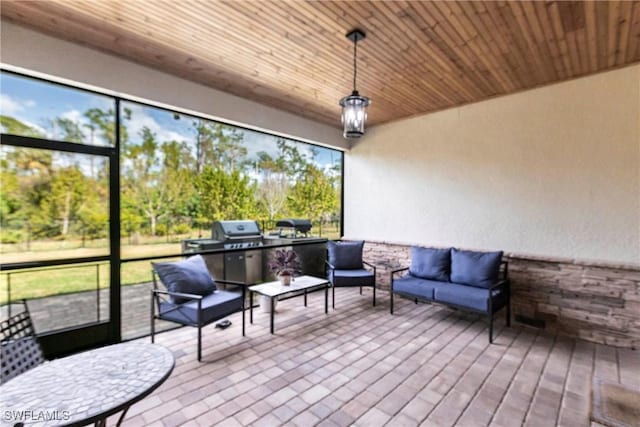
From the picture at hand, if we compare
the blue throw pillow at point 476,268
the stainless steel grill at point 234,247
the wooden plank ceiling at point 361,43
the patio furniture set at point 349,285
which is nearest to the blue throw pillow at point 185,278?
the patio furniture set at point 349,285

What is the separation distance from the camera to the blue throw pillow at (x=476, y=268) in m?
3.46

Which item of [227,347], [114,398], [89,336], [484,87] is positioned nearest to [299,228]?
[227,347]

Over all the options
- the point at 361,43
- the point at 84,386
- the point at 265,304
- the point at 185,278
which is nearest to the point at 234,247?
the point at 265,304

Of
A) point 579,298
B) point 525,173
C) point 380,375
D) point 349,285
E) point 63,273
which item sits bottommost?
point 380,375

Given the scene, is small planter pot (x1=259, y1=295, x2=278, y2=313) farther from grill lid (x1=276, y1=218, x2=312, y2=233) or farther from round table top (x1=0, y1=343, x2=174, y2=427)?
round table top (x1=0, y1=343, x2=174, y2=427)

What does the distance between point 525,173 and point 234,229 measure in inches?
153

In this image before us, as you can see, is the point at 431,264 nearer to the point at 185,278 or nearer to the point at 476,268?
the point at 476,268

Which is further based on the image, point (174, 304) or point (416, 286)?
point (416, 286)

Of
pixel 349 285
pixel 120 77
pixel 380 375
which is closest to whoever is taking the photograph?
pixel 380 375

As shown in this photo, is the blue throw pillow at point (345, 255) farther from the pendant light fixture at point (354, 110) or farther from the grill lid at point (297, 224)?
the pendant light fixture at point (354, 110)

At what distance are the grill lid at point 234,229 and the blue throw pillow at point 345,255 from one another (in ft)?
4.00

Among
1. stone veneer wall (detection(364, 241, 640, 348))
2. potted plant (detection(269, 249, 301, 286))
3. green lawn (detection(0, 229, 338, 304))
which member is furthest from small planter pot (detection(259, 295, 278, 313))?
stone veneer wall (detection(364, 241, 640, 348))

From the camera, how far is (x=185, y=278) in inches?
117

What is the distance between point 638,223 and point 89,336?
18.8ft
